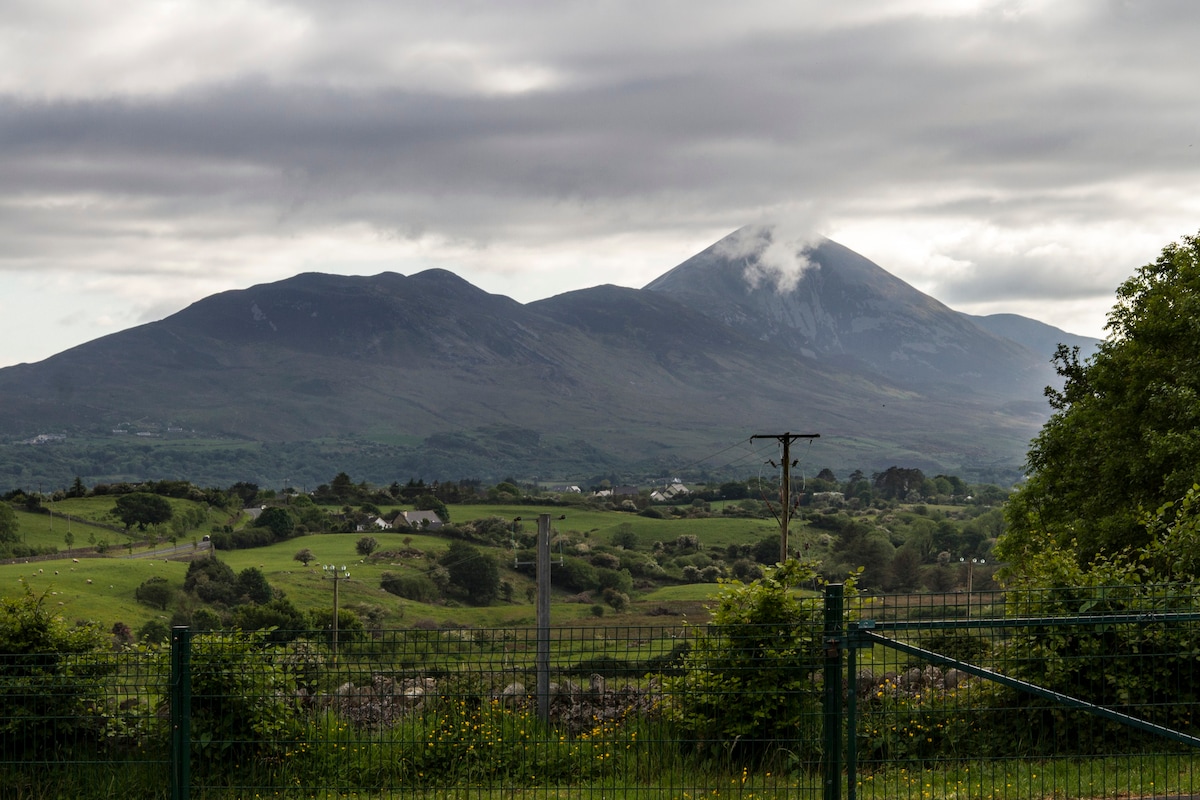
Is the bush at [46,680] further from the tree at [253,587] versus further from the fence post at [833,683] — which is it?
the tree at [253,587]

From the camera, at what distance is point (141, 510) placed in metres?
118

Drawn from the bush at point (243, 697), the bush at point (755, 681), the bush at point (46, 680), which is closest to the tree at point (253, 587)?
the bush at point (46, 680)

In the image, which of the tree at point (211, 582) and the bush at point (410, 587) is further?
the bush at point (410, 587)

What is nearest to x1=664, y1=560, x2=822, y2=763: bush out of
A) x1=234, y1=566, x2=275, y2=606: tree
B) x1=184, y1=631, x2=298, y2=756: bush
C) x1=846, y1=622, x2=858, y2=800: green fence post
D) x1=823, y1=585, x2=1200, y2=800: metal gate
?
x1=823, y1=585, x2=1200, y2=800: metal gate

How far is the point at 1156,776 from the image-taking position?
9750 mm

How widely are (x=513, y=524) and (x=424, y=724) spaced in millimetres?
123069

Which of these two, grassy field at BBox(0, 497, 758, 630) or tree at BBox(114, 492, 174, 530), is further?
tree at BBox(114, 492, 174, 530)

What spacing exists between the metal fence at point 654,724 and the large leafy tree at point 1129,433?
Result: 12.9 m

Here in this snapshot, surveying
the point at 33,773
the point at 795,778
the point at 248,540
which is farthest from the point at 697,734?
the point at 248,540

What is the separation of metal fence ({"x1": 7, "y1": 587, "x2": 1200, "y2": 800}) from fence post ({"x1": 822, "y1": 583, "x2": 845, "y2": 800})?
1.42ft

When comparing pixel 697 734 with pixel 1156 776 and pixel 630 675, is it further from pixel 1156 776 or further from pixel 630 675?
pixel 1156 776

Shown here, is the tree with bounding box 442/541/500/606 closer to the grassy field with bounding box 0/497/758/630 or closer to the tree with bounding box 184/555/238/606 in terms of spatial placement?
the grassy field with bounding box 0/497/758/630

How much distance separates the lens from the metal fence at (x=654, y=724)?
357 inches

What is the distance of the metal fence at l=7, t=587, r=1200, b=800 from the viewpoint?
29.7ft
